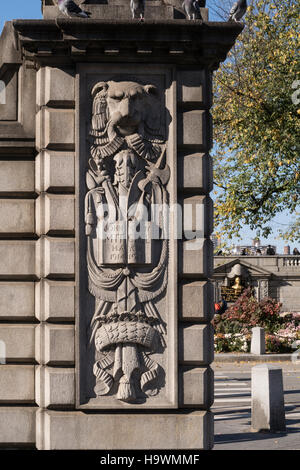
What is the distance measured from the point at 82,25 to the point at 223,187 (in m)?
20.6

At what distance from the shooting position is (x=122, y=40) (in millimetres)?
9344

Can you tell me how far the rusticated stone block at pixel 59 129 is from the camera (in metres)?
9.51

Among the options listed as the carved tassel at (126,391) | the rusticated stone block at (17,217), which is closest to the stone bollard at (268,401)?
the carved tassel at (126,391)

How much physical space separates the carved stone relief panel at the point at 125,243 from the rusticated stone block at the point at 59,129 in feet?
0.42

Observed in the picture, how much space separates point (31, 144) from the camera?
9.72 meters

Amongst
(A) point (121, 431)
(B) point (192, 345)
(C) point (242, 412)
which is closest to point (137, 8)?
(B) point (192, 345)

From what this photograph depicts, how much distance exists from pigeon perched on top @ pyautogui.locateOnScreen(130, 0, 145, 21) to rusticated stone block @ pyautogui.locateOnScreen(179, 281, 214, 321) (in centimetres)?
314

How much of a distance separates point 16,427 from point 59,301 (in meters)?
1.58

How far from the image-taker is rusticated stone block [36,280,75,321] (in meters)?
9.34

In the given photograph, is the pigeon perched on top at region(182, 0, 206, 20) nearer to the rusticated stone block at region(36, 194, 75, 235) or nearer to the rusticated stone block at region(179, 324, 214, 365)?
the rusticated stone block at region(36, 194, 75, 235)

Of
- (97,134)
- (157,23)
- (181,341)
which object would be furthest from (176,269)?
(157,23)

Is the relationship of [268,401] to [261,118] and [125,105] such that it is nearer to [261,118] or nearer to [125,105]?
[125,105]

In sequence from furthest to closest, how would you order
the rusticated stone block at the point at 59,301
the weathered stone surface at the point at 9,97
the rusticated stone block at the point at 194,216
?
the weathered stone surface at the point at 9,97, the rusticated stone block at the point at 194,216, the rusticated stone block at the point at 59,301

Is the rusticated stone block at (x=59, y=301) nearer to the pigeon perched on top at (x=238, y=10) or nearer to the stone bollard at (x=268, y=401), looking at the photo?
the pigeon perched on top at (x=238, y=10)
